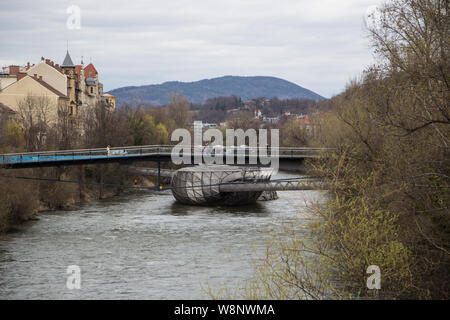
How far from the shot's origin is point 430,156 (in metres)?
17.5

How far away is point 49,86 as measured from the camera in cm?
8000

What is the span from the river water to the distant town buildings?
29.7 m

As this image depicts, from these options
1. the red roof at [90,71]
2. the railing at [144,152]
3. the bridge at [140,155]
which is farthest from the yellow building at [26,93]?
the red roof at [90,71]

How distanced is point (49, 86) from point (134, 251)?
5480 centimetres

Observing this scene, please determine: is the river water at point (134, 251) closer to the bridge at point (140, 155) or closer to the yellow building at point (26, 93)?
the bridge at point (140, 155)

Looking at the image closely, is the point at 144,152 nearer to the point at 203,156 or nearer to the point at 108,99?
the point at 203,156

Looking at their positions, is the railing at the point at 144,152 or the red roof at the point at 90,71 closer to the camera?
the railing at the point at 144,152

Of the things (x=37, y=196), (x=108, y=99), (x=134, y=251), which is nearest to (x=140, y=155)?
(x=37, y=196)

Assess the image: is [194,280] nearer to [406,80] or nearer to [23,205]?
[406,80]

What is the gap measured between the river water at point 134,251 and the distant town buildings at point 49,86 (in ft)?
97.3

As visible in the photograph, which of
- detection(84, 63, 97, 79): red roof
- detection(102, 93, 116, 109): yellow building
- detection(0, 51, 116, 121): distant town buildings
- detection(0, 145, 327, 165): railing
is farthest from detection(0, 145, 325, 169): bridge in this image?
detection(84, 63, 97, 79): red roof

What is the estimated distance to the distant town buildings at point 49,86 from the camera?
7400cm

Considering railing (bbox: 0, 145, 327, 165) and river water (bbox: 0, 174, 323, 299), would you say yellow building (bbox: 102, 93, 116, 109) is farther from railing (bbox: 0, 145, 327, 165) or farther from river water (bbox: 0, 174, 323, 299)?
river water (bbox: 0, 174, 323, 299)
